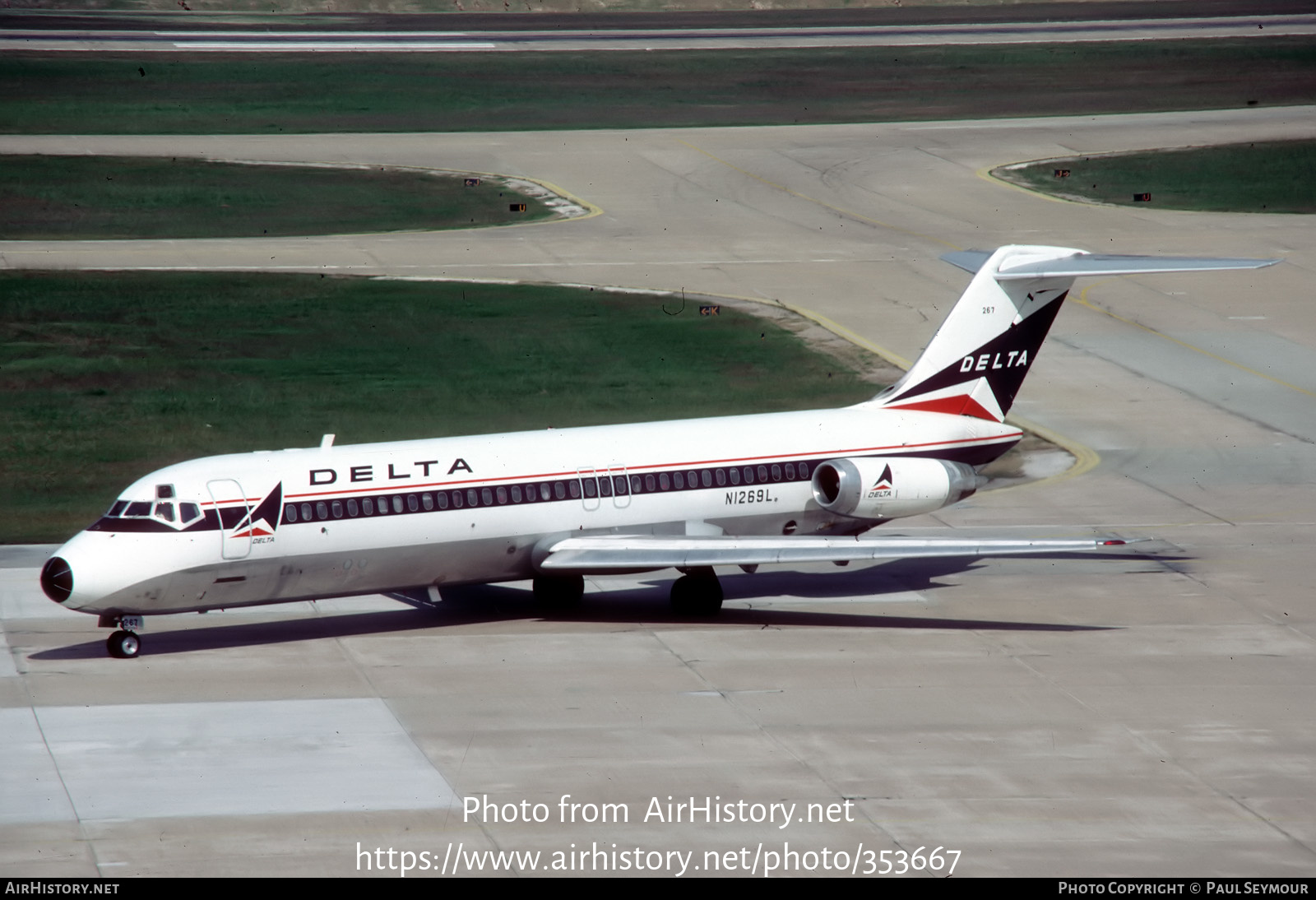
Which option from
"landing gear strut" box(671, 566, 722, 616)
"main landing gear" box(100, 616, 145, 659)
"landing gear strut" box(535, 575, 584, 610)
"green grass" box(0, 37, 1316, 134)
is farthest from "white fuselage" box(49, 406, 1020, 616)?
"green grass" box(0, 37, 1316, 134)

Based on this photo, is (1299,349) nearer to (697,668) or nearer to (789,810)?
(697,668)

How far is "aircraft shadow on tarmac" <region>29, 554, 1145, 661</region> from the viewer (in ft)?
91.5

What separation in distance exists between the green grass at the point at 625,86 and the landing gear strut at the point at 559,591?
49615 mm

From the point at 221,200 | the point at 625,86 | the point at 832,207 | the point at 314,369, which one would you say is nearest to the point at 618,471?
the point at 314,369

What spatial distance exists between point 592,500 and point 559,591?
6.05ft

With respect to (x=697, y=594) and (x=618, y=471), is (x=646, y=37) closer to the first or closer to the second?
(x=618, y=471)

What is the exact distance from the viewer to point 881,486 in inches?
1166

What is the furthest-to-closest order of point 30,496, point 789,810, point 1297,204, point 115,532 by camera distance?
point 1297,204 < point 30,496 < point 115,532 < point 789,810

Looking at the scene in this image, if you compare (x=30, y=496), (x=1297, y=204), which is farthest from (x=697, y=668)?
(x=1297, y=204)

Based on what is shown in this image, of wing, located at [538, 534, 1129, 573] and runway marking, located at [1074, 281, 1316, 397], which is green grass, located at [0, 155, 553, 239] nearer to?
runway marking, located at [1074, 281, 1316, 397]

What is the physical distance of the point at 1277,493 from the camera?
119 ft

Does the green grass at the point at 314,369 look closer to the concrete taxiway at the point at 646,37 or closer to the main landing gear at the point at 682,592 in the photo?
the main landing gear at the point at 682,592

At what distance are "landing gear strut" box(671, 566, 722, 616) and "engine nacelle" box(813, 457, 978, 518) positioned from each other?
224 cm

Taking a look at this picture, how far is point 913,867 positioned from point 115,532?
40.5 ft
